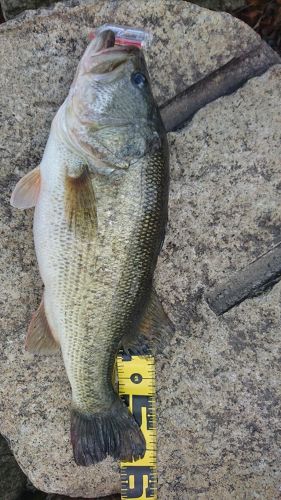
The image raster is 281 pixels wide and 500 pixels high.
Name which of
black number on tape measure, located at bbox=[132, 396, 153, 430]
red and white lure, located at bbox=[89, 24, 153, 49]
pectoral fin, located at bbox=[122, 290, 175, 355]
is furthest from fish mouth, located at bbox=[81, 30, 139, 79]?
black number on tape measure, located at bbox=[132, 396, 153, 430]

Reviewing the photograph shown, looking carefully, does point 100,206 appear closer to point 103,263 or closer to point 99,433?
point 103,263

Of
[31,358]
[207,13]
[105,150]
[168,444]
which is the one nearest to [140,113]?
[105,150]

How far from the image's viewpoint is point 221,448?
9.29ft

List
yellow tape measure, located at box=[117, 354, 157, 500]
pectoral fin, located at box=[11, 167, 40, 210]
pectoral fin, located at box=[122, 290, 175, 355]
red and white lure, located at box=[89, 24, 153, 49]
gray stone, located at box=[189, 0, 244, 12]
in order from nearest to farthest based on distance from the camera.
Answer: pectoral fin, located at box=[11, 167, 40, 210] → pectoral fin, located at box=[122, 290, 175, 355] → red and white lure, located at box=[89, 24, 153, 49] → yellow tape measure, located at box=[117, 354, 157, 500] → gray stone, located at box=[189, 0, 244, 12]

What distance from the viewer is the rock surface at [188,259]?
2633 mm

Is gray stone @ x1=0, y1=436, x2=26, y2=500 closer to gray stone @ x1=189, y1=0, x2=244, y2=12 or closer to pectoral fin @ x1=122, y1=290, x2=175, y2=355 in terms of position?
pectoral fin @ x1=122, y1=290, x2=175, y2=355

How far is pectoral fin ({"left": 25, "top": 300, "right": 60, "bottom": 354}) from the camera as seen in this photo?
246 centimetres

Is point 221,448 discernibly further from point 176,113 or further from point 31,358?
point 176,113

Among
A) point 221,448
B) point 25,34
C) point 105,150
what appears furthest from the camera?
point 221,448

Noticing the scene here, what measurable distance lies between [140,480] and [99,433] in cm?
52

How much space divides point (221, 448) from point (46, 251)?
4.55 feet

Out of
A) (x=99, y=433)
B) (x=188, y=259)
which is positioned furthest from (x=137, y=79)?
(x=99, y=433)

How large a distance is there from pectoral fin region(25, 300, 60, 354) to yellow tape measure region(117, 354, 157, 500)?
392 mm

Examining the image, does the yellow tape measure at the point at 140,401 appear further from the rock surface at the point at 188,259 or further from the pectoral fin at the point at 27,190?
the pectoral fin at the point at 27,190
